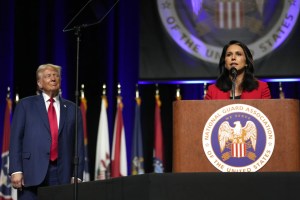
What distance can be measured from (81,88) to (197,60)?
1413mm

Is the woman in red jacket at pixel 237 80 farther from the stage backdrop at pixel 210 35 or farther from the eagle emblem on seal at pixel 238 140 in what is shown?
the stage backdrop at pixel 210 35

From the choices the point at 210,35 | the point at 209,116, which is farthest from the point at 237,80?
the point at 210,35

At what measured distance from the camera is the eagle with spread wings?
116 inches

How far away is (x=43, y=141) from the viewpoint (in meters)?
4.66

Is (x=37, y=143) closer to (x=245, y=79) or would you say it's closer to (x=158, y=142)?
(x=245, y=79)

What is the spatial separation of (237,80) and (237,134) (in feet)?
2.89

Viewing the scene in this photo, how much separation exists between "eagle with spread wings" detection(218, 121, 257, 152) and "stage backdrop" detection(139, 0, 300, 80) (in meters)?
3.89

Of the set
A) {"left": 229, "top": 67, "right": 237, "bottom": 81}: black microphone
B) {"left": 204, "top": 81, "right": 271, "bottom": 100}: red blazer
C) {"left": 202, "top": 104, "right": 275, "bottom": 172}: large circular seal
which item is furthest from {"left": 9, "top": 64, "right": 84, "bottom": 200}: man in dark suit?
{"left": 202, "top": 104, "right": 275, "bottom": 172}: large circular seal

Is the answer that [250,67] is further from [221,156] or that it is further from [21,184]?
[21,184]

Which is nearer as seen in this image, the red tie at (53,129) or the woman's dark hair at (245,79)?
the woman's dark hair at (245,79)

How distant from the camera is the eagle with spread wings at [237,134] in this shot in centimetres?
295

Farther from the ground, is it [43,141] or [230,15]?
[230,15]

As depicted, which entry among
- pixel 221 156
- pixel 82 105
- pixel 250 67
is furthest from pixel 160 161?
pixel 221 156

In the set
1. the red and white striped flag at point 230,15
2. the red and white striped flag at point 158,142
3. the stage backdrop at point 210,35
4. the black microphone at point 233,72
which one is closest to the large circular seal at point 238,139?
the black microphone at point 233,72
